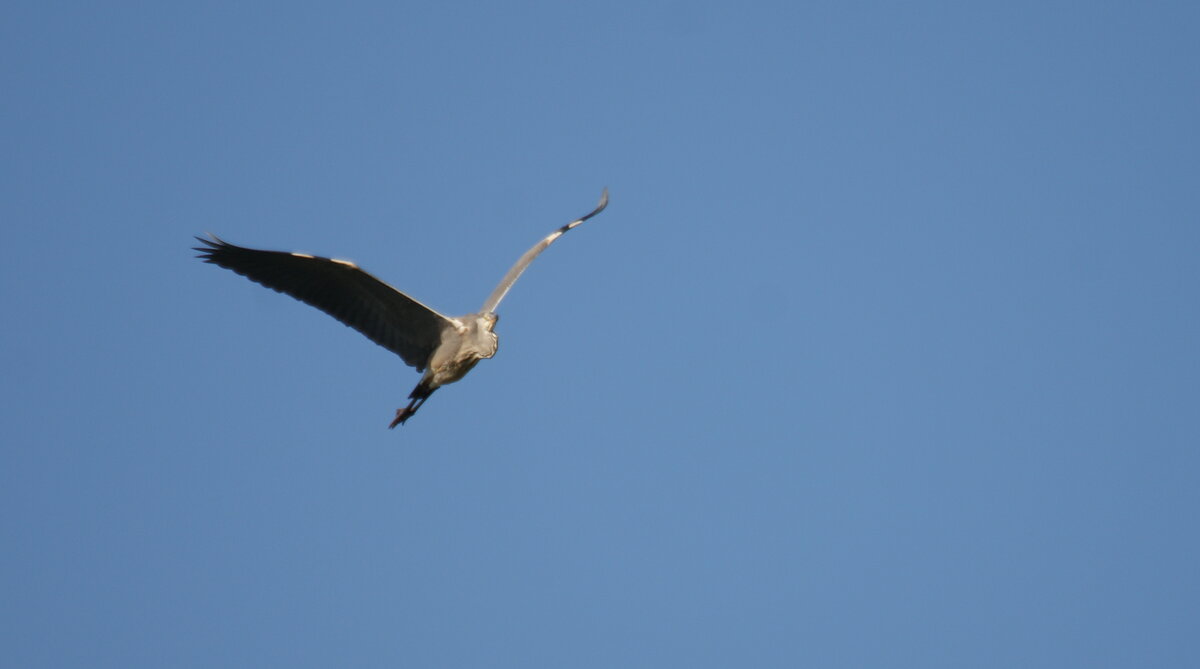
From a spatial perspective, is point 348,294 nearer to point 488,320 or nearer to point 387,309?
point 387,309

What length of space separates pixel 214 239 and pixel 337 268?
3.61 ft

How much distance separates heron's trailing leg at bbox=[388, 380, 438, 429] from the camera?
14.1 metres

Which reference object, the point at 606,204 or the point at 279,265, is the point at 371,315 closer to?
the point at 279,265

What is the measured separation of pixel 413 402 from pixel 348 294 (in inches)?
46.9

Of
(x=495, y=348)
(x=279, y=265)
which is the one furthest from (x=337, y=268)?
(x=495, y=348)

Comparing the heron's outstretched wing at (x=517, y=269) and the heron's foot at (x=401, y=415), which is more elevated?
the heron's outstretched wing at (x=517, y=269)

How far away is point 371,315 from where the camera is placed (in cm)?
1400

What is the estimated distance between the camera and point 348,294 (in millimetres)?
13836

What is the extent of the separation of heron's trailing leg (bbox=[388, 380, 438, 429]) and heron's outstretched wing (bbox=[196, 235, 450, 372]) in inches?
10.1

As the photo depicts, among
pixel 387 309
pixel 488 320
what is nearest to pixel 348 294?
pixel 387 309

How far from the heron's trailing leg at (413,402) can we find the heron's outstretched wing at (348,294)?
0.84 feet

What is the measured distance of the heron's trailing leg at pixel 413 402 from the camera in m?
14.1

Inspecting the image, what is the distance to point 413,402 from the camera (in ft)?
46.4

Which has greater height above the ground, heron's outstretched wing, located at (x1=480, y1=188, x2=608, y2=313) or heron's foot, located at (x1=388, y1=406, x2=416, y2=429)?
heron's outstretched wing, located at (x1=480, y1=188, x2=608, y2=313)
